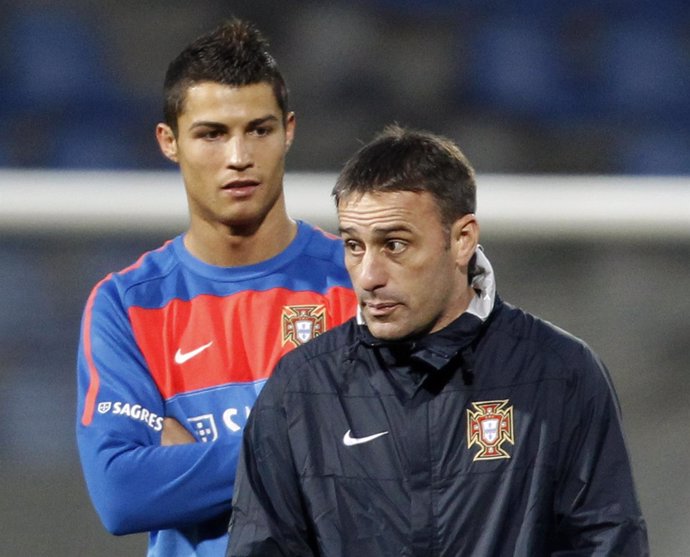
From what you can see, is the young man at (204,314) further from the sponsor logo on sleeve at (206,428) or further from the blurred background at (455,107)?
the blurred background at (455,107)

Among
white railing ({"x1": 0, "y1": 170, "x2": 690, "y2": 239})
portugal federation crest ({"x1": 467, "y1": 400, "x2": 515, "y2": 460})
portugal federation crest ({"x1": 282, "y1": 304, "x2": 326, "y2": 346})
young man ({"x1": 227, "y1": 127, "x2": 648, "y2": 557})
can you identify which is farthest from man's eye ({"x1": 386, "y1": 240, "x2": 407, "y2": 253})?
white railing ({"x1": 0, "y1": 170, "x2": 690, "y2": 239})

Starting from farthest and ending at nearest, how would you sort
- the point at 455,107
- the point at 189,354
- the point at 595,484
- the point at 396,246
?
the point at 455,107, the point at 189,354, the point at 396,246, the point at 595,484

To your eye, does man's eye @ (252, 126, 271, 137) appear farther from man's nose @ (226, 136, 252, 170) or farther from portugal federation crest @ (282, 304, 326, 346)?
portugal federation crest @ (282, 304, 326, 346)

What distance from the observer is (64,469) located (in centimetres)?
462

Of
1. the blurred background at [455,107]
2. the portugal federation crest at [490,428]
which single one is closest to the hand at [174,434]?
the portugal federation crest at [490,428]

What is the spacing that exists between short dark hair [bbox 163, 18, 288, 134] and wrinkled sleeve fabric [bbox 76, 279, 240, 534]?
0.35 meters

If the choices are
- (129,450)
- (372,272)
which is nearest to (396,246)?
(372,272)

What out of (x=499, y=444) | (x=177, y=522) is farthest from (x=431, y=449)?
(x=177, y=522)

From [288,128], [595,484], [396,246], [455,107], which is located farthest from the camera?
[455,107]

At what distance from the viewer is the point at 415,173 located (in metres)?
1.99

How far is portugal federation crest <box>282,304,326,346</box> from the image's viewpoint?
2.31 m

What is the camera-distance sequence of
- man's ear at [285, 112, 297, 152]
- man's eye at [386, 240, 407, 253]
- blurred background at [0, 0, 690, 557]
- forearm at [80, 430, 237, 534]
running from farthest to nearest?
blurred background at [0, 0, 690, 557]
man's ear at [285, 112, 297, 152]
forearm at [80, 430, 237, 534]
man's eye at [386, 240, 407, 253]

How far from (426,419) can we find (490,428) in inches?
3.5

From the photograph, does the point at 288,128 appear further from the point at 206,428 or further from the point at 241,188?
the point at 206,428
